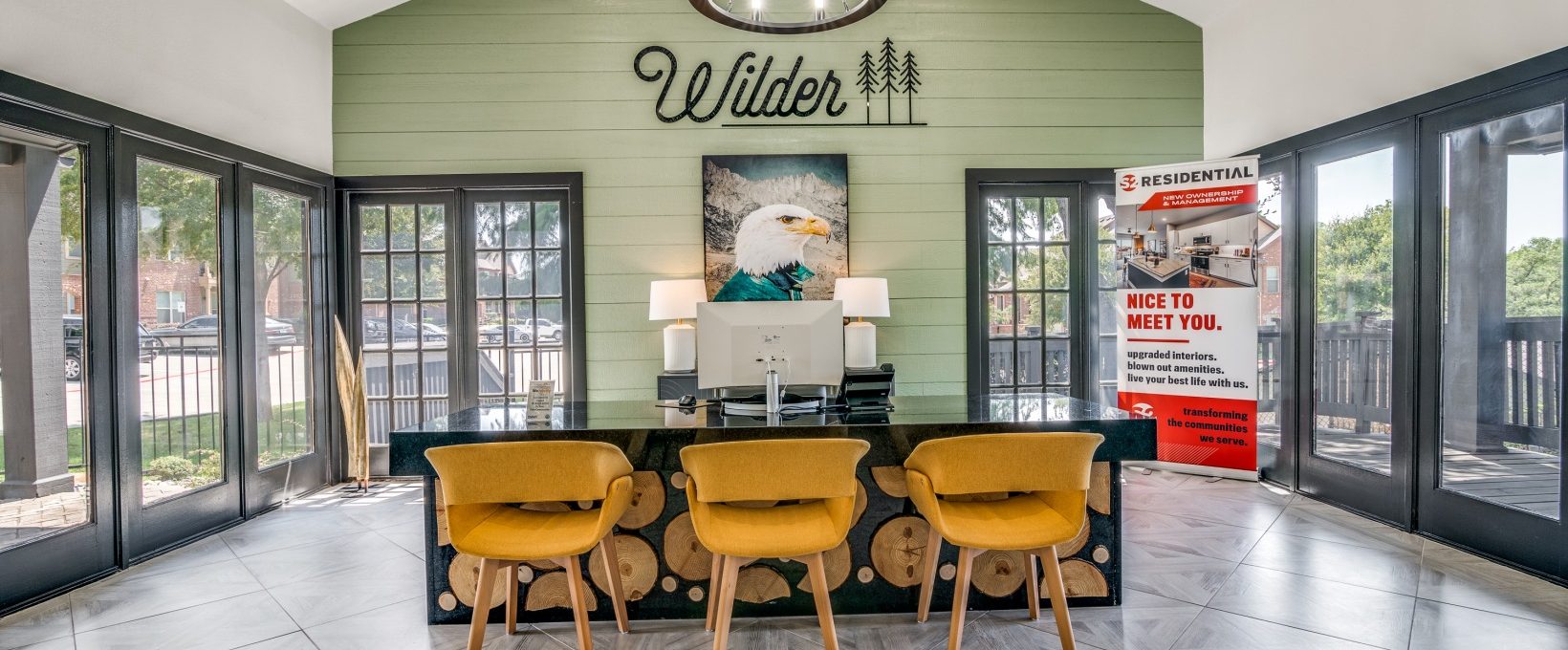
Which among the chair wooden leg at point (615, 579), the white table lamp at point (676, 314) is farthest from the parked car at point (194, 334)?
the chair wooden leg at point (615, 579)

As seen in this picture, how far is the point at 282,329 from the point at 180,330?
70 cm

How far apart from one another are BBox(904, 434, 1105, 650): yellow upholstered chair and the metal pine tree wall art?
3184mm

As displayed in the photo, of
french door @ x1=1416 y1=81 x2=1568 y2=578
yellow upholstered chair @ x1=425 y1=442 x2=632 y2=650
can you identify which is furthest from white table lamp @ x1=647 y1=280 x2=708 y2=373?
french door @ x1=1416 y1=81 x2=1568 y2=578

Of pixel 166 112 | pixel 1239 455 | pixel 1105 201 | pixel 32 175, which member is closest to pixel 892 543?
pixel 1239 455

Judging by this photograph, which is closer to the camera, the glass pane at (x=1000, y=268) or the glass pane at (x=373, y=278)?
the glass pane at (x=373, y=278)

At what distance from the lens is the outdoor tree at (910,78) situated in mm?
4777

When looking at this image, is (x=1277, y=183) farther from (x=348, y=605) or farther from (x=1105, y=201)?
(x=348, y=605)

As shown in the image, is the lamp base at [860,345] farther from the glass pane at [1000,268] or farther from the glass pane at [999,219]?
the glass pane at [999,219]

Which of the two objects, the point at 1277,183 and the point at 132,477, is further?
the point at 1277,183

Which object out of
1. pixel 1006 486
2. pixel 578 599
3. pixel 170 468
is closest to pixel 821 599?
pixel 1006 486

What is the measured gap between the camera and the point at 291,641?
251cm

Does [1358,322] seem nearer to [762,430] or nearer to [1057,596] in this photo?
[1057,596]

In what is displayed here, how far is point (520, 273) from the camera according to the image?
481 centimetres

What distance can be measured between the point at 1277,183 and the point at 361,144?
6.14 meters
